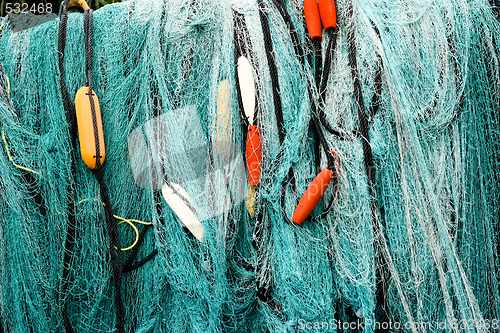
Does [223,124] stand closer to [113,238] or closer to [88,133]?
[88,133]

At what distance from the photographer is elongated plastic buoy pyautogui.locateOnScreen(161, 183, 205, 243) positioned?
5.64 ft

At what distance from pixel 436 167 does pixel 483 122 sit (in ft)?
1.06

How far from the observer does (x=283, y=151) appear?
172 centimetres

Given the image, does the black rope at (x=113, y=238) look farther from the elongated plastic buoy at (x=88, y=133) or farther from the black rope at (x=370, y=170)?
the black rope at (x=370, y=170)

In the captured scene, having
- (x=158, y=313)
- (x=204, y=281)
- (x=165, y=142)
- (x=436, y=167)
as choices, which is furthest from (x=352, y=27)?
(x=158, y=313)

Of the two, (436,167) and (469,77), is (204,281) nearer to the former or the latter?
(436,167)

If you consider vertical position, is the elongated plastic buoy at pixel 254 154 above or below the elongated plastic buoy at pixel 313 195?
above

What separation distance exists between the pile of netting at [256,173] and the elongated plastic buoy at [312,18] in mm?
25

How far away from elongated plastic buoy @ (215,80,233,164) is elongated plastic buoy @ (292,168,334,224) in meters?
0.38

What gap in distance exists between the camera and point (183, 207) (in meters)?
1.73

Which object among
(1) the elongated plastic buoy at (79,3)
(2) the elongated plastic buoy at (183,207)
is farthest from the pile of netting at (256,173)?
(1) the elongated plastic buoy at (79,3)

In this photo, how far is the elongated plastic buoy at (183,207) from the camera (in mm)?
1720

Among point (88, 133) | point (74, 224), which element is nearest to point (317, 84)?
point (88, 133)

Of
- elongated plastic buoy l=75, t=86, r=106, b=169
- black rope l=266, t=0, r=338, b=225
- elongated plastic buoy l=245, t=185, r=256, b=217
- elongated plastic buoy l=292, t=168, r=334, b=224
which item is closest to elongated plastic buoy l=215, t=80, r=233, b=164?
elongated plastic buoy l=245, t=185, r=256, b=217
